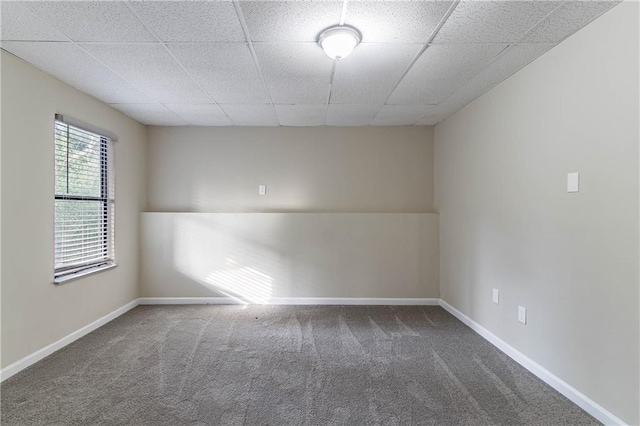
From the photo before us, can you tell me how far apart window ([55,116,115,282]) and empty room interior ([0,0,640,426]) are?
2 cm

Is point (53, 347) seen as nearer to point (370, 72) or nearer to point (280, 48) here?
point (280, 48)

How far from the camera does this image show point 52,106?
8.55 feet

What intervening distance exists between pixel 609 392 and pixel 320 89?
2.92 m

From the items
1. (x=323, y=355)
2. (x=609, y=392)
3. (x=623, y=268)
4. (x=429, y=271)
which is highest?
(x=623, y=268)

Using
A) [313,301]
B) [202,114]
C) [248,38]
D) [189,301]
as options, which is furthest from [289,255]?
[248,38]

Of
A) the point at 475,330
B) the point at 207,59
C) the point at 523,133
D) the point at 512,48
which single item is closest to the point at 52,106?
the point at 207,59

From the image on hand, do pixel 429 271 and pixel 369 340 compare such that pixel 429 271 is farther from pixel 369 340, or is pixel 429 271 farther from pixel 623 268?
pixel 623 268

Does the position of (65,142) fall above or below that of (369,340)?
above

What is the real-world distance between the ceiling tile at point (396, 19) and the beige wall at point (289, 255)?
2.31 meters

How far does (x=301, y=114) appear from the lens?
3615 millimetres

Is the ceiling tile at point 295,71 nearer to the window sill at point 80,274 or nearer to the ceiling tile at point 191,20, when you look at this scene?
the ceiling tile at point 191,20

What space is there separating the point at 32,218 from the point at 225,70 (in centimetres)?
190

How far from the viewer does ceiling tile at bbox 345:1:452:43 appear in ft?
5.57

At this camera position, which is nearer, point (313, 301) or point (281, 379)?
point (281, 379)
